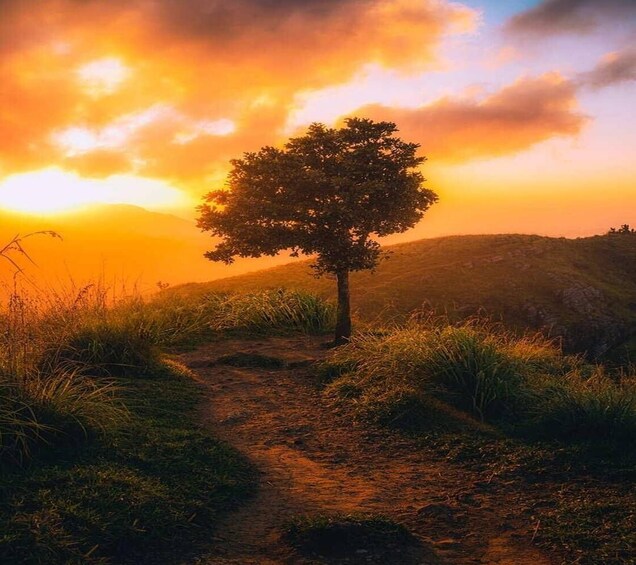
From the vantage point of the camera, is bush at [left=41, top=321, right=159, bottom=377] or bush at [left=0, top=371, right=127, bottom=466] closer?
bush at [left=0, top=371, right=127, bottom=466]

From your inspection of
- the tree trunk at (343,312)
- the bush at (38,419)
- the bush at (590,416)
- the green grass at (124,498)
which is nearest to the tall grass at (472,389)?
the bush at (590,416)

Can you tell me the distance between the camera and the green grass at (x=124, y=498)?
177 inches

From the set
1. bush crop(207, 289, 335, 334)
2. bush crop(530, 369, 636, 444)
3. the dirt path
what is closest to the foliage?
bush crop(207, 289, 335, 334)

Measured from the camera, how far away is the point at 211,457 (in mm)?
6508

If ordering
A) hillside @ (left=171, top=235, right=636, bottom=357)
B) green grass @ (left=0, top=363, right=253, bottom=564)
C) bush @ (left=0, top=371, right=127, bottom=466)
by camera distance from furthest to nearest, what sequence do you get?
hillside @ (left=171, top=235, right=636, bottom=357), bush @ (left=0, top=371, right=127, bottom=466), green grass @ (left=0, top=363, right=253, bottom=564)

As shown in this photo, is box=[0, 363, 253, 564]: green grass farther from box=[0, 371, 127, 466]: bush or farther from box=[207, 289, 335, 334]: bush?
box=[207, 289, 335, 334]: bush

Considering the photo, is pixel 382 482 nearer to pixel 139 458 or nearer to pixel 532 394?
pixel 139 458

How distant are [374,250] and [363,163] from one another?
1911 mm

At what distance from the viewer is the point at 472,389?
349 inches

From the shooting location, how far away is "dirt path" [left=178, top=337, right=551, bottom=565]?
484 centimetres

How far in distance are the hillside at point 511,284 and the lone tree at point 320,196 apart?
526 cm

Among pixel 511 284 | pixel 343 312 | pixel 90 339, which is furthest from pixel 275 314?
pixel 511 284

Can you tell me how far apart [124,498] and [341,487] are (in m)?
2.06

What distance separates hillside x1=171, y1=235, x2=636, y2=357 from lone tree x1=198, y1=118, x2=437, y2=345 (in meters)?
5.26
